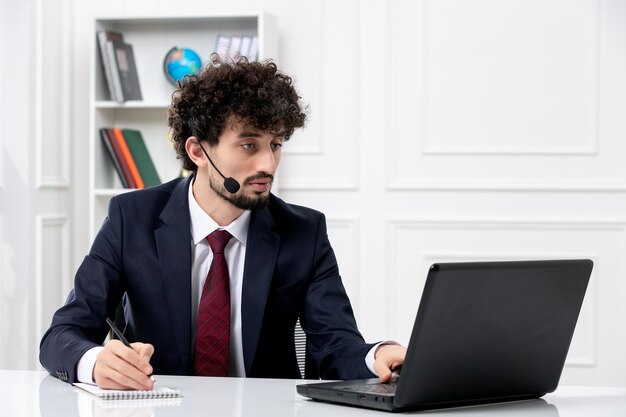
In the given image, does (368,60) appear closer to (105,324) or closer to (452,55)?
(452,55)

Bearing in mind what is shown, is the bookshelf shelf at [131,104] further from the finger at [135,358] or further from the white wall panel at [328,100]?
the finger at [135,358]

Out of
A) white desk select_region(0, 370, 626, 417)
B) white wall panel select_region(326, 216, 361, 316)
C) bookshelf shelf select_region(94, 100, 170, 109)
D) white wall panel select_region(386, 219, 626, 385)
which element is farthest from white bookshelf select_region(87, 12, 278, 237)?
white desk select_region(0, 370, 626, 417)

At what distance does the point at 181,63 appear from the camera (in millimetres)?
4262

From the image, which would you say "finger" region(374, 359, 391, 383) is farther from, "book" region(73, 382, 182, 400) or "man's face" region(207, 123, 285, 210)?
"man's face" region(207, 123, 285, 210)

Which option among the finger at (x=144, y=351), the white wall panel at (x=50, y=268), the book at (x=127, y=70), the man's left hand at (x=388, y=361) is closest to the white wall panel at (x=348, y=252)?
the book at (x=127, y=70)

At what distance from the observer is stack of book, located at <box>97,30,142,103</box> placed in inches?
167

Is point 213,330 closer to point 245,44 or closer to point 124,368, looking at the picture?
point 124,368

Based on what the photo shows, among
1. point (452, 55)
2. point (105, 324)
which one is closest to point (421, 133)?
point (452, 55)

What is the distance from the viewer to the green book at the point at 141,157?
430 centimetres

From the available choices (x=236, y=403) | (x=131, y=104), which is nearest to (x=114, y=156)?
(x=131, y=104)

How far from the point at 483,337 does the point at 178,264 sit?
2.75 ft

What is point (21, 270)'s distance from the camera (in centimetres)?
417

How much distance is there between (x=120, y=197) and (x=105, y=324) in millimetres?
304

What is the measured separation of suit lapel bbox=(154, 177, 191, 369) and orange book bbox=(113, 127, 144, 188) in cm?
220
